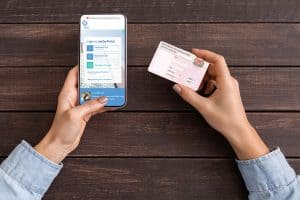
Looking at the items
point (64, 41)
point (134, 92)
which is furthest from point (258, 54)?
point (64, 41)

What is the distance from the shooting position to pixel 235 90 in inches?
31.9

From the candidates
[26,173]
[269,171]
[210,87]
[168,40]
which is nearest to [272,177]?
[269,171]

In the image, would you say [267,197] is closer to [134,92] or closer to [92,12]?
[134,92]

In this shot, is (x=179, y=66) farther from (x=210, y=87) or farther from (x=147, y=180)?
(x=147, y=180)

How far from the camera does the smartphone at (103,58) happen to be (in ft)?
2.73

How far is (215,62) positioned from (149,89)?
0.14 m

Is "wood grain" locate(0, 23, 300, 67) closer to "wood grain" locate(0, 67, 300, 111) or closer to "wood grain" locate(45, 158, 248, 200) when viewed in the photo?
"wood grain" locate(0, 67, 300, 111)

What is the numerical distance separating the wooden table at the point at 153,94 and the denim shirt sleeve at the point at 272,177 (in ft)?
0.16

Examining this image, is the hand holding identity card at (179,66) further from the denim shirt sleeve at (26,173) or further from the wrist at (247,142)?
the denim shirt sleeve at (26,173)

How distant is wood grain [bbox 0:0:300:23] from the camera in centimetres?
88

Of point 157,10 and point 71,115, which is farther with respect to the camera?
point 157,10

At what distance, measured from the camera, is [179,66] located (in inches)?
32.7

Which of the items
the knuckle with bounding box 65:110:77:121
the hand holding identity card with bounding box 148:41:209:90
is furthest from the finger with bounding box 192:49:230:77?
the knuckle with bounding box 65:110:77:121

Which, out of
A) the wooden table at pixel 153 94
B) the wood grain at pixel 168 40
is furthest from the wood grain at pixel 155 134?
the wood grain at pixel 168 40
